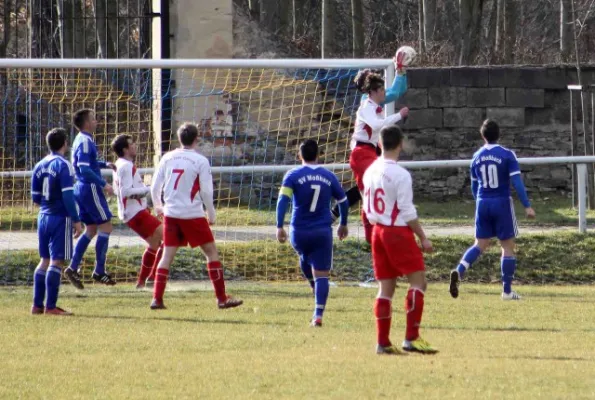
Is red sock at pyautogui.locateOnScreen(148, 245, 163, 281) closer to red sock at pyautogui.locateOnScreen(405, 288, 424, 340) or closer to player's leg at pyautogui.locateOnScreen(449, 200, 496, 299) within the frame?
player's leg at pyautogui.locateOnScreen(449, 200, 496, 299)

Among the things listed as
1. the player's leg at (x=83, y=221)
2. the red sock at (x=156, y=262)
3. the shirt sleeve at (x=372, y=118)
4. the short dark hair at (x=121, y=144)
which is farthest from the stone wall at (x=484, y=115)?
the shirt sleeve at (x=372, y=118)

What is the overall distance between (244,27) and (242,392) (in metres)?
16.8

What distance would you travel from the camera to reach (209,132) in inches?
722

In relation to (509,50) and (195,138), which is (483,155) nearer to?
(195,138)

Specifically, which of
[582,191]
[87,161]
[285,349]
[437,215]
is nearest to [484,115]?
[437,215]

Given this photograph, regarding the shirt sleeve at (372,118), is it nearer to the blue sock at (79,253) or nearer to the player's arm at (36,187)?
the player's arm at (36,187)

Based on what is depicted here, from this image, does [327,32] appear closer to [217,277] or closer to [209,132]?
[209,132]

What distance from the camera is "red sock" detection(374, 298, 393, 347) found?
9.39m

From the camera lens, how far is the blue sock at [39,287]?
12312 millimetres

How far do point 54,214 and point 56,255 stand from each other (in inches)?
14.7

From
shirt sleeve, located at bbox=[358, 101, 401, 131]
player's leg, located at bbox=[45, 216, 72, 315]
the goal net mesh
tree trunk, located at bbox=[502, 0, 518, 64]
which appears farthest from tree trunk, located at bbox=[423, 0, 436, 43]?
player's leg, located at bbox=[45, 216, 72, 315]

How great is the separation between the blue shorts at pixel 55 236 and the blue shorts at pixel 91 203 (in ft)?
6.22

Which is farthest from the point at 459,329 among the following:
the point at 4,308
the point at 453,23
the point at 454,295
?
the point at 453,23

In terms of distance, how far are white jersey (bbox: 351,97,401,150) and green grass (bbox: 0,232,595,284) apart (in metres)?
3.44
